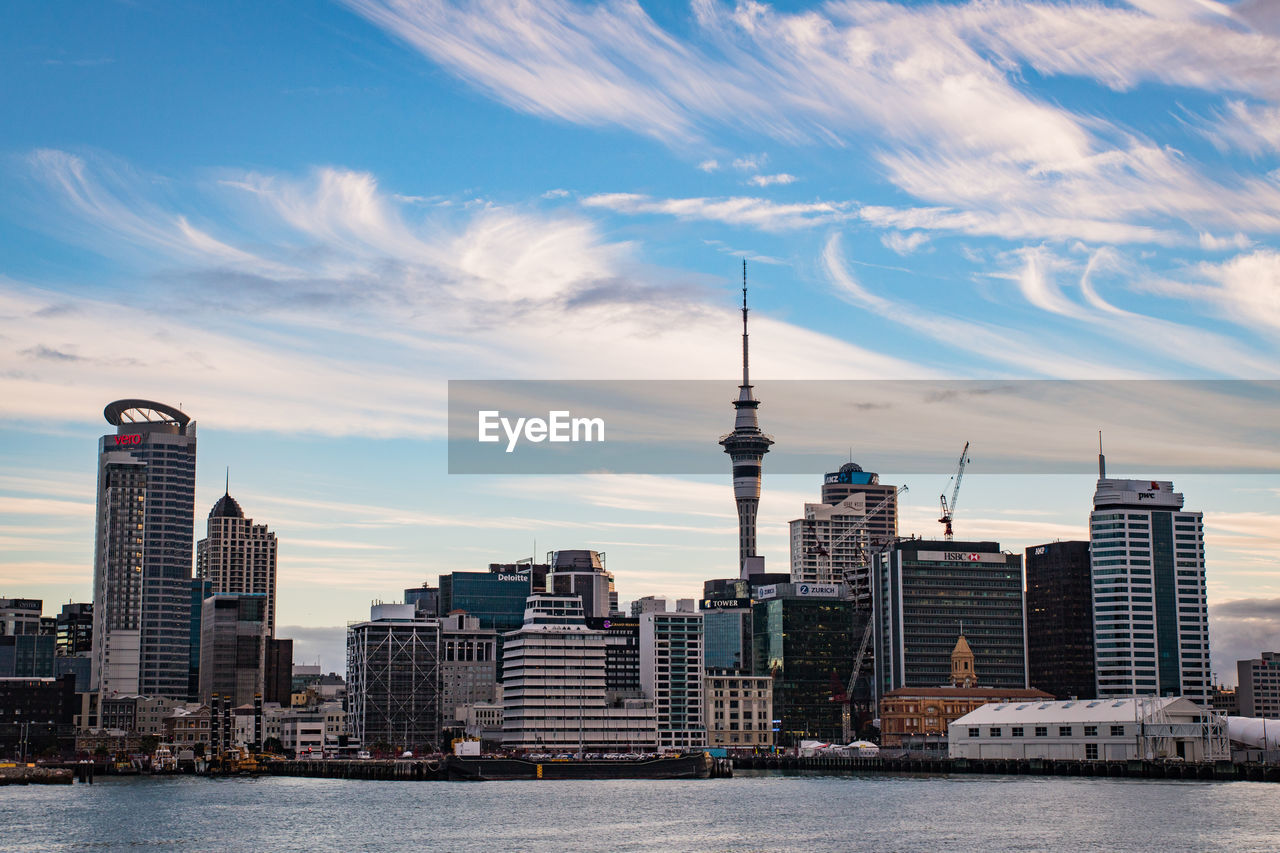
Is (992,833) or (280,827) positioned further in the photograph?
(280,827)

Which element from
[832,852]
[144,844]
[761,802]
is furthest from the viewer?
[761,802]

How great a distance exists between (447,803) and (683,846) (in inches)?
2589

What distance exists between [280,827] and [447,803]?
3915cm

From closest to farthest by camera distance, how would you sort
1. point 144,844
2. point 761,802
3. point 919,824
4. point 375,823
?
point 144,844 → point 919,824 → point 375,823 → point 761,802

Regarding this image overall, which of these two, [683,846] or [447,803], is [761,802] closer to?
[447,803]

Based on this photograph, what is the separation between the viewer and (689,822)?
6161 inches

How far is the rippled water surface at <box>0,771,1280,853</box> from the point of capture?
5261 inches

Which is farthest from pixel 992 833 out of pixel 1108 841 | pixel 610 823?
pixel 610 823

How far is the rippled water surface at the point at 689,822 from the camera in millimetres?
133625

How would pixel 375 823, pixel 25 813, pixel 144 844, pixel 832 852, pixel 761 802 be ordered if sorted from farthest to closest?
1. pixel 761 802
2. pixel 25 813
3. pixel 375 823
4. pixel 144 844
5. pixel 832 852

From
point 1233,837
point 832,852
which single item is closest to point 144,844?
point 832,852

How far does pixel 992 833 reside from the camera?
139 meters

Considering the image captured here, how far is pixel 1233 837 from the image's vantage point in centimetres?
13125

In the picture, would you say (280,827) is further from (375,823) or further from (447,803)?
(447,803)
